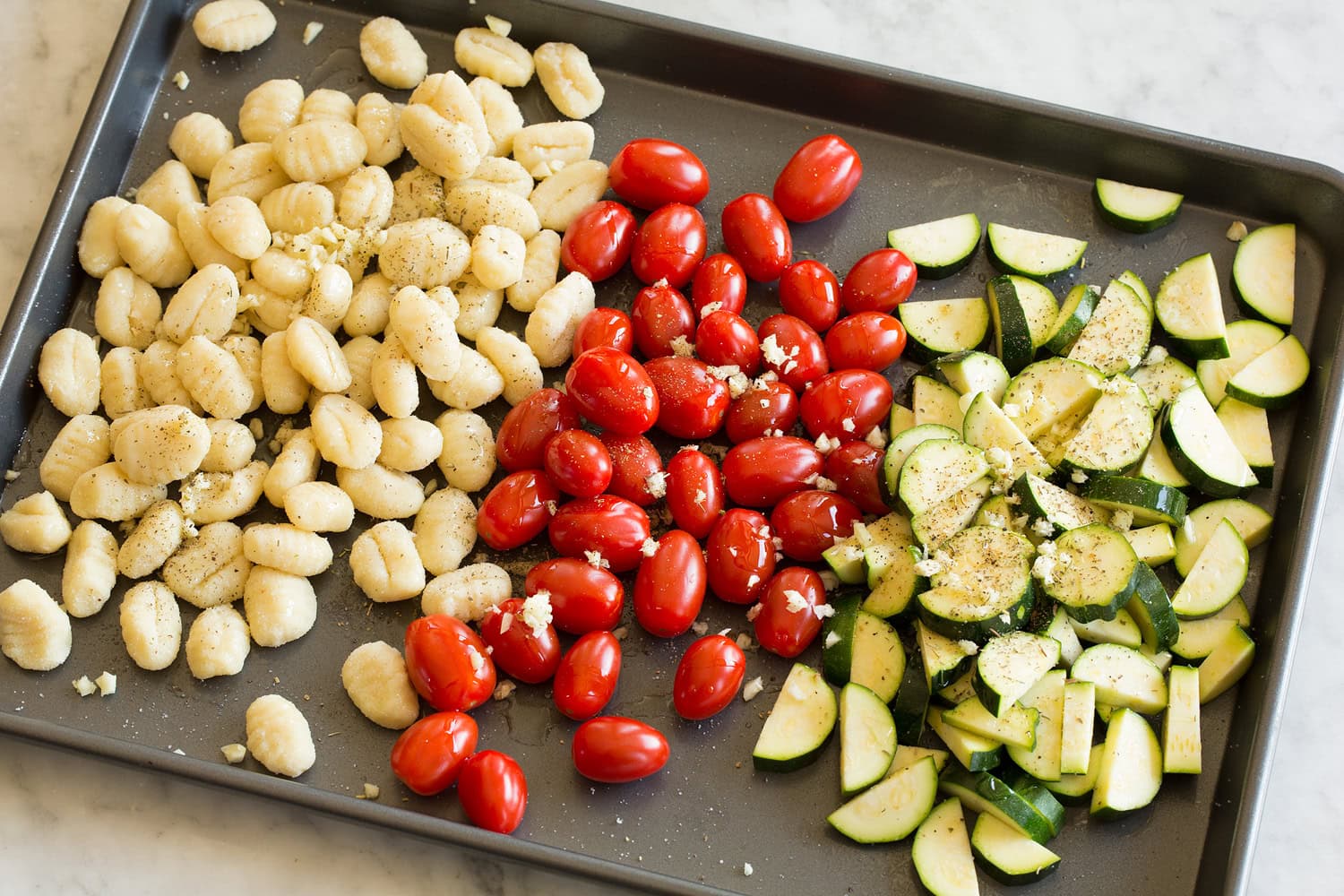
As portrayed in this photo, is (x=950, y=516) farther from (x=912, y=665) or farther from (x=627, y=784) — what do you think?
(x=627, y=784)

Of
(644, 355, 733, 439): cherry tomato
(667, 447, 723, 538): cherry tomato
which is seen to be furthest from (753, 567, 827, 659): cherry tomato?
(644, 355, 733, 439): cherry tomato

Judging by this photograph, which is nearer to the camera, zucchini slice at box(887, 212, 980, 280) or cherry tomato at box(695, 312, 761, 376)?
cherry tomato at box(695, 312, 761, 376)

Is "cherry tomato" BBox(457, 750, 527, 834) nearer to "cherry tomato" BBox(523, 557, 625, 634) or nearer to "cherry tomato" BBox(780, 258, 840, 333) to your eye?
"cherry tomato" BBox(523, 557, 625, 634)

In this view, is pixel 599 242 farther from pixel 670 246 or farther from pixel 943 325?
pixel 943 325

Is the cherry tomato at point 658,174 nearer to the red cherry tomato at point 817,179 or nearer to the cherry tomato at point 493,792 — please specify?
the red cherry tomato at point 817,179

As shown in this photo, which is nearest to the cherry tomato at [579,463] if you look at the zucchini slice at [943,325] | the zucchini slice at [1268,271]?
the zucchini slice at [943,325]

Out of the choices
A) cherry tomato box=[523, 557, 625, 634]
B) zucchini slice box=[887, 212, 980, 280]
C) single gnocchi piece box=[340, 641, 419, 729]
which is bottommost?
single gnocchi piece box=[340, 641, 419, 729]
